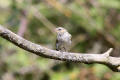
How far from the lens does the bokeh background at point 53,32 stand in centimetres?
641

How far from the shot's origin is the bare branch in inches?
104

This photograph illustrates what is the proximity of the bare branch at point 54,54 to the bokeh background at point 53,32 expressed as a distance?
118 inches

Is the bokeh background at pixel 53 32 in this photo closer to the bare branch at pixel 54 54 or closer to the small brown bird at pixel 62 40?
the small brown bird at pixel 62 40

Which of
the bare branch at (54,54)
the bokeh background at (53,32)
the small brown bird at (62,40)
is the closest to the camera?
the bare branch at (54,54)

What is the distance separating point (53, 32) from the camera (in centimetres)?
704

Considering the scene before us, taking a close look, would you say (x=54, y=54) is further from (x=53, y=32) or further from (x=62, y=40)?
(x=53, y=32)

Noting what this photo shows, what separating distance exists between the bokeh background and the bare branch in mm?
3001

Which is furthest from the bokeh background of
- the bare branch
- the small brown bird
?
the bare branch

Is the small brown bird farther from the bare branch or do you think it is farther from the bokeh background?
the bokeh background

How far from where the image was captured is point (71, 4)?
286 inches

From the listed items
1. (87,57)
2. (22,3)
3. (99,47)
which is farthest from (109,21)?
(87,57)

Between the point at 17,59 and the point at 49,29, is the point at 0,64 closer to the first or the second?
the point at 17,59

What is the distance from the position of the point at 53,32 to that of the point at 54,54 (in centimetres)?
424

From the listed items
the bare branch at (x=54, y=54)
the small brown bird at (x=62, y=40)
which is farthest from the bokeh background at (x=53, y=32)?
the bare branch at (x=54, y=54)
